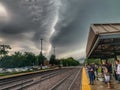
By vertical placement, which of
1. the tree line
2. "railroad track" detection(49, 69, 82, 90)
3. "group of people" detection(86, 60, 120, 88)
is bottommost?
"railroad track" detection(49, 69, 82, 90)

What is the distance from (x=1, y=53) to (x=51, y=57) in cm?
2654

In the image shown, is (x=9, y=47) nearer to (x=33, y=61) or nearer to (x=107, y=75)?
(x=33, y=61)

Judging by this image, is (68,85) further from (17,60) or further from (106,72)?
(17,60)

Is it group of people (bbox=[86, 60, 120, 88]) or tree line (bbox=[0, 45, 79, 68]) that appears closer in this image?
group of people (bbox=[86, 60, 120, 88])

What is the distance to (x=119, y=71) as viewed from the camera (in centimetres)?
1172

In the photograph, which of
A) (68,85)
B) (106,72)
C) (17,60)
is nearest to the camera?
(106,72)

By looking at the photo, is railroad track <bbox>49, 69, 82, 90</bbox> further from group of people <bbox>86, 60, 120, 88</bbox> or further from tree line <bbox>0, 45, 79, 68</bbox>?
tree line <bbox>0, 45, 79, 68</bbox>

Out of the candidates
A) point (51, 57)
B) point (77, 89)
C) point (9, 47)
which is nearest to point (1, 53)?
point (9, 47)

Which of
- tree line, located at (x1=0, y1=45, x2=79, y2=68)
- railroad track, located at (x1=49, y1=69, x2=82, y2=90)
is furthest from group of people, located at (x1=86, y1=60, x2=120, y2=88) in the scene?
tree line, located at (x1=0, y1=45, x2=79, y2=68)

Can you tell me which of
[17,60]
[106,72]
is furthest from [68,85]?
[17,60]

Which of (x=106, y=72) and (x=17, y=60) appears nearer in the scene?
(x=106, y=72)

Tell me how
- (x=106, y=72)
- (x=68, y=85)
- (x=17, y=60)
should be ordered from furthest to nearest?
(x=17, y=60)
(x=68, y=85)
(x=106, y=72)

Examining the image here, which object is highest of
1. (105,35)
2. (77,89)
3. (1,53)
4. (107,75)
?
(1,53)

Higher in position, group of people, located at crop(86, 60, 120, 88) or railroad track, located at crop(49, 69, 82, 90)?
group of people, located at crop(86, 60, 120, 88)
